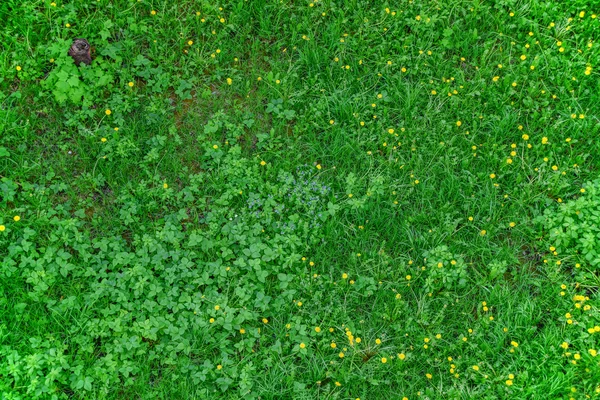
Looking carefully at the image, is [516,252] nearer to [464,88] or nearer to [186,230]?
[464,88]

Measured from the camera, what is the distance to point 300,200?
4.41 meters

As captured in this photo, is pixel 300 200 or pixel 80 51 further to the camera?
pixel 80 51

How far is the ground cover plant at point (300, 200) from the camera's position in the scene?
3873 mm

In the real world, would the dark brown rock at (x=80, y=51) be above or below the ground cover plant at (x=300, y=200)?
above

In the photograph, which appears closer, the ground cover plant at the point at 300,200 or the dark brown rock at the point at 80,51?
the ground cover plant at the point at 300,200

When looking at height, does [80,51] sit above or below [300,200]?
above

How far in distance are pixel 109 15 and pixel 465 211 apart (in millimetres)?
3308

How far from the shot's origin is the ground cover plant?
152 inches

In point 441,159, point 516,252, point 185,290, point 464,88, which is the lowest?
point 185,290

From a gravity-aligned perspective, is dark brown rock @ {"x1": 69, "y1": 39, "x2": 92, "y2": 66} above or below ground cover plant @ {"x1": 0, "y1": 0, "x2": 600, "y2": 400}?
above

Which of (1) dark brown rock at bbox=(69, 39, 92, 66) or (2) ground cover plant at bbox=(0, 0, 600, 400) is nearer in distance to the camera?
(2) ground cover plant at bbox=(0, 0, 600, 400)

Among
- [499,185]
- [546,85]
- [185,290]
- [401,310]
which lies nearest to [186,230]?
[185,290]

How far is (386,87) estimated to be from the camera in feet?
16.1

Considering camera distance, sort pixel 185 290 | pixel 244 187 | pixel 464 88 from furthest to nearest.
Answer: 1. pixel 464 88
2. pixel 244 187
3. pixel 185 290
